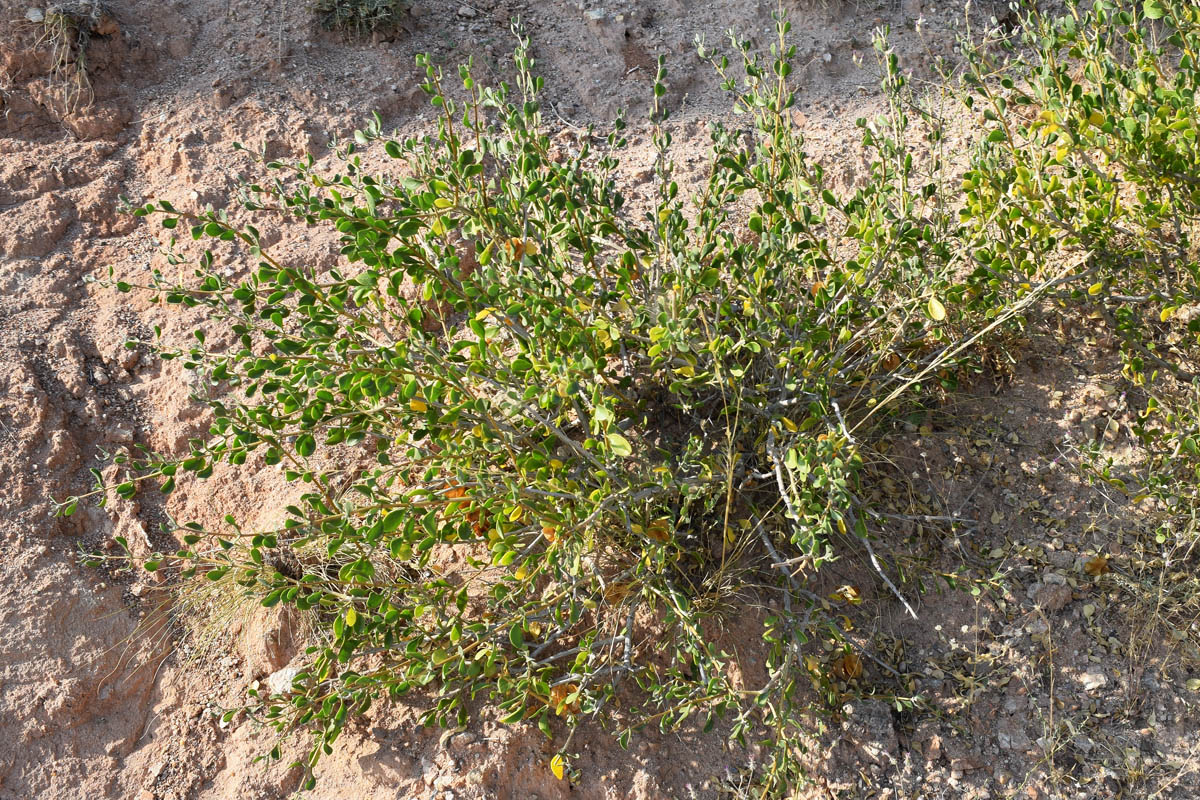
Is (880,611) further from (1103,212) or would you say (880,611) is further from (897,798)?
(1103,212)

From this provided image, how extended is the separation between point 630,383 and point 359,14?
241cm

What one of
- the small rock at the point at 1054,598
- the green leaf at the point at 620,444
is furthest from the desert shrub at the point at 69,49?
the small rock at the point at 1054,598

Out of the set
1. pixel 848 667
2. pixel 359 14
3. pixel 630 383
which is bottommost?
pixel 848 667

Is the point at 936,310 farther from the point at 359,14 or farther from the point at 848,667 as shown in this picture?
the point at 359,14

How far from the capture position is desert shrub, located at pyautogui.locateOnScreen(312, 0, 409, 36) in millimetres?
3967

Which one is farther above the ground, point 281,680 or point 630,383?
point 630,383

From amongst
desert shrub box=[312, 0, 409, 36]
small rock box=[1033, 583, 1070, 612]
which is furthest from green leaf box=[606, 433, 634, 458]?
desert shrub box=[312, 0, 409, 36]

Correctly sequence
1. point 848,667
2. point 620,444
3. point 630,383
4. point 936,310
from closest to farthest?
point 620,444 → point 936,310 → point 848,667 → point 630,383

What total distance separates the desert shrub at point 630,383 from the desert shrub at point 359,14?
5.91ft

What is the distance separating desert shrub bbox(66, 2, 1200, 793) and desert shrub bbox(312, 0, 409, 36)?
1.80 m

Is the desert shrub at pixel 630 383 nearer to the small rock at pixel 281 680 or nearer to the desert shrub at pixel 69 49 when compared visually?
the small rock at pixel 281 680

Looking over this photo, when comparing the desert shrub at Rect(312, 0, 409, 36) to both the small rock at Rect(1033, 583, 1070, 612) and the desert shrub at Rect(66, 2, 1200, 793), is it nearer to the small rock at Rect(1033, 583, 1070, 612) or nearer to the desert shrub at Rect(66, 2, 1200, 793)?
the desert shrub at Rect(66, 2, 1200, 793)

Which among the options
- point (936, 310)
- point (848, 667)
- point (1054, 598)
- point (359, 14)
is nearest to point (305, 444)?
point (936, 310)

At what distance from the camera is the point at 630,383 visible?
106 inches
